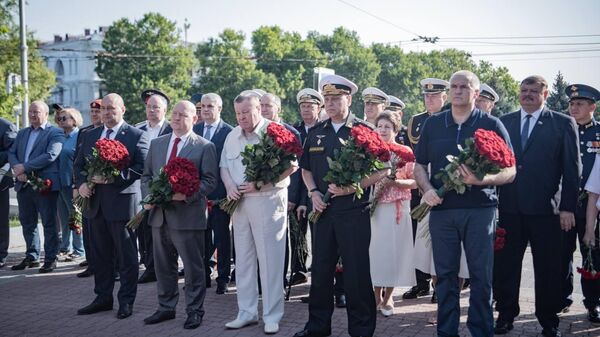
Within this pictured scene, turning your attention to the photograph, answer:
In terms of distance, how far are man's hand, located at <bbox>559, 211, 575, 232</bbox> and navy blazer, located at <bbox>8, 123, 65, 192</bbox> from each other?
25.8 ft

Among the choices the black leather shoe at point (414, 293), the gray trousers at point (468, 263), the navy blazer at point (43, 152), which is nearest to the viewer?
the gray trousers at point (468, 263)

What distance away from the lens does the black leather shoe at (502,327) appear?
6098 millimetres

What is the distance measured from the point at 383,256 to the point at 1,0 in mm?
18206

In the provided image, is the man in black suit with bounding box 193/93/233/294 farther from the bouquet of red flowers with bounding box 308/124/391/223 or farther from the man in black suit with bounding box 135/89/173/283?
the bouquet of red flowers with bounding box 308/124/391/223

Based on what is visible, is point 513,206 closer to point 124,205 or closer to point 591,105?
point 591,105

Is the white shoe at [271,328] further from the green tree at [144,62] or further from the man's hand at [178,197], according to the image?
the green tree at [144,62]

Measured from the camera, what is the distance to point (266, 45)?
233ft

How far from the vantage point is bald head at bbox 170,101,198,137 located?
657 cm

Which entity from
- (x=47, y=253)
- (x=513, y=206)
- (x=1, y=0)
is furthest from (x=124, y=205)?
(x=1, y=0)

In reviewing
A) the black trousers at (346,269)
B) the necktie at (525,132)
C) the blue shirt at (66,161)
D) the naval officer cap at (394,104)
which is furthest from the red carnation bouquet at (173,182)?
the blue shirt at (66,161)

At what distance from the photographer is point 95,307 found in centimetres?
710

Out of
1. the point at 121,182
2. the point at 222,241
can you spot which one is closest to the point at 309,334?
the point at 222,241

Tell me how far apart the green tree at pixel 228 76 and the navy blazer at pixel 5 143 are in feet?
169

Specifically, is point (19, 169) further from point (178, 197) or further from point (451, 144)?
point (451, 144)
